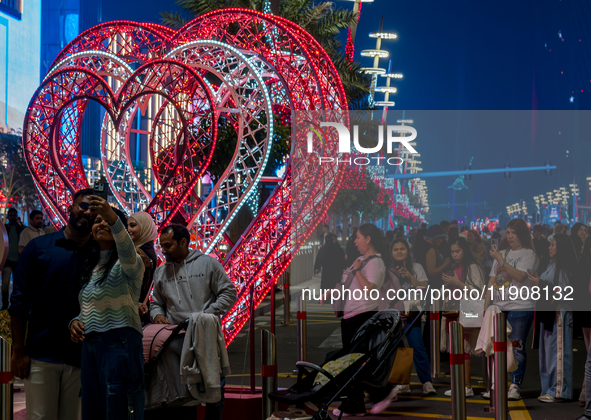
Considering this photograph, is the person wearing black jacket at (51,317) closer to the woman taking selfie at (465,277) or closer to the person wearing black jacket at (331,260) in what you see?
the woman taking selfie at (465,277)

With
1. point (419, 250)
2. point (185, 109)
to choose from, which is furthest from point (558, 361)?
point (185, 109)

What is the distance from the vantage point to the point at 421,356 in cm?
793

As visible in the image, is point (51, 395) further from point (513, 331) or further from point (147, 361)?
point (513, 331)

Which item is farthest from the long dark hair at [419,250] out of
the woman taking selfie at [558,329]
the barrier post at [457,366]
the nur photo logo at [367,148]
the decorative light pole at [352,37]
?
the decorative light pole at [352,37]

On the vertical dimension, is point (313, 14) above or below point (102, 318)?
above

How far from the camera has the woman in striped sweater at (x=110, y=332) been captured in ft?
12.0

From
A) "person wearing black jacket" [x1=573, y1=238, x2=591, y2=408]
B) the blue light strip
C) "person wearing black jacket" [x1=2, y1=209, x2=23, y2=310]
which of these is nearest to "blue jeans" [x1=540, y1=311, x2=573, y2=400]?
"person wearing black jacket" [x1=573, y1=238, x2=591, y2=408]

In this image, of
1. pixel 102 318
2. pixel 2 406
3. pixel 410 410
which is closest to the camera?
pixel 102 318

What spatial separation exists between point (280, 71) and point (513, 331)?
4458mm

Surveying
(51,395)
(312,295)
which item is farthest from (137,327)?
(312,295)

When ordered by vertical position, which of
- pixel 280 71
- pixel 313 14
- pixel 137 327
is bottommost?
pixel 137 327

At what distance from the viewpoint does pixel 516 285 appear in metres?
7.44

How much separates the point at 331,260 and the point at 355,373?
26.1 feet

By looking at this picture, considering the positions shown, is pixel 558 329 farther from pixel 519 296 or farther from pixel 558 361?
pixel 519 296
